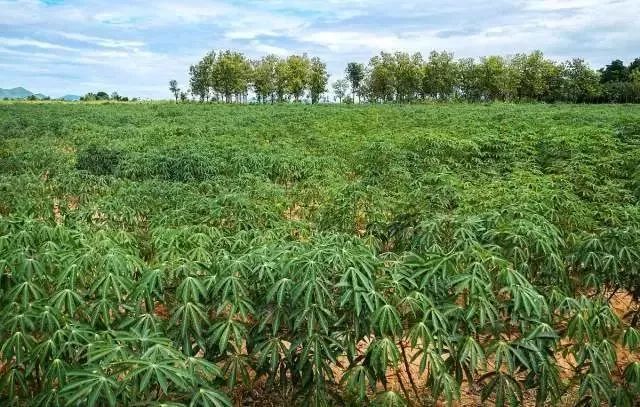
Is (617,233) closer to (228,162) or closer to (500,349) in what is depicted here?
(500,349)

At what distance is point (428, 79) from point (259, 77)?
61.4ft

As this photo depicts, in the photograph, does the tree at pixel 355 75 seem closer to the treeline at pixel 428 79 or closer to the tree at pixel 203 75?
the treeline at pixel 428 79

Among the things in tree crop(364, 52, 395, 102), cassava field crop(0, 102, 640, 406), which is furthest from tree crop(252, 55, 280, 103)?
cassava field crop(0, 102, 640, 406)

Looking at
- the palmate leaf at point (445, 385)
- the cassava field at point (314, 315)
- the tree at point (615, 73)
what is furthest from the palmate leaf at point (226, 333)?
the tree at point (615, 73)

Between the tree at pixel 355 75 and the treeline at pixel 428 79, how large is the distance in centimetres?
12

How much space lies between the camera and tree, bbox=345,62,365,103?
6162 centimetres

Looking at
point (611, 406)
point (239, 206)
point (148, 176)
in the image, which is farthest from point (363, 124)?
point (611, 406)

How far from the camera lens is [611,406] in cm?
265

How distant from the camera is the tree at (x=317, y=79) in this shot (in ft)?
191

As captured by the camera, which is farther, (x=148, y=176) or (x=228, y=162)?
(x=228, y=162)

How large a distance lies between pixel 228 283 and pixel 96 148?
10.7 m

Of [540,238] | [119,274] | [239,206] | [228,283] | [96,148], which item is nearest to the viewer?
[228,283]

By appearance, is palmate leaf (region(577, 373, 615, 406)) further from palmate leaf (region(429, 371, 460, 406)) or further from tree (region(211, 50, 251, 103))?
tree (region(211, 50, 251, 103))

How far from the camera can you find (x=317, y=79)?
58.3m
